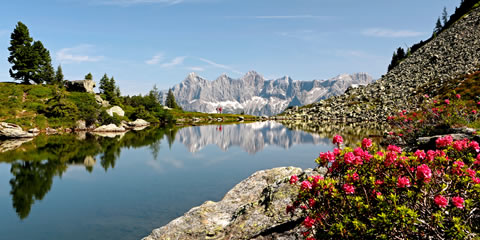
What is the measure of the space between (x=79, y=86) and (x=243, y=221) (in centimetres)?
15069

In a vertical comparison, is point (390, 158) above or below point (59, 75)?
below

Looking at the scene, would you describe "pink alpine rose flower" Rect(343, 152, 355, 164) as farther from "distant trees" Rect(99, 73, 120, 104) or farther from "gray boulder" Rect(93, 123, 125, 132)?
"distant trees" Rect(99, 73, 120, 104)

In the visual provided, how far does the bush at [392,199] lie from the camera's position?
19.9ft

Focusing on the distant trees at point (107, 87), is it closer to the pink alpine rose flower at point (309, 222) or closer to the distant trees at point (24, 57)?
the distant trees at point (24, 57)

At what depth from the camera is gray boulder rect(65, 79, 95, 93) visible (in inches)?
5246

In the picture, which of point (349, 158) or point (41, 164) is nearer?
point (349, 158)

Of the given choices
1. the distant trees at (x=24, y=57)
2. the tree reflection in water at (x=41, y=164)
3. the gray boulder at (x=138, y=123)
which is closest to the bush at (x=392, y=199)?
the tree reflection in water at (x=41, y=164)

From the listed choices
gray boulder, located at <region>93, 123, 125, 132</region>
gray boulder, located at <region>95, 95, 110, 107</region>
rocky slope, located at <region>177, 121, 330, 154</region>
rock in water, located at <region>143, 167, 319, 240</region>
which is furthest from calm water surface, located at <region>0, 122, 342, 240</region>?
gray boulder, located at <region>95, 95, 110, 107</region>

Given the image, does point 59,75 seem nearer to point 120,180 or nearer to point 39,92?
point 39,92

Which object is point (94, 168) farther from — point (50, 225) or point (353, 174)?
point (353, 174)

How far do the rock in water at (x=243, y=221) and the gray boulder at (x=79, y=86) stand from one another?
472ft

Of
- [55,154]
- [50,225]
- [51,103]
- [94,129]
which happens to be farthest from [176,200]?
[51,103]

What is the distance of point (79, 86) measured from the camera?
439ft

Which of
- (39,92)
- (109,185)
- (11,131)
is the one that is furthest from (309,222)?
(39,92)
